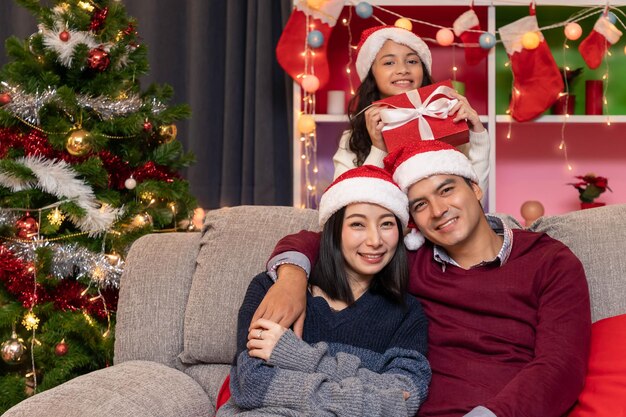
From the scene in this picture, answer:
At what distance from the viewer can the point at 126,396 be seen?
1.73 m

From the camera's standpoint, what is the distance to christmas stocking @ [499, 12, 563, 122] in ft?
10.7

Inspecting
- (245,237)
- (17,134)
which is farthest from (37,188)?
(245,237)

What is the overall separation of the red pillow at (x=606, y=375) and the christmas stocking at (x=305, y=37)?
5.95 feet

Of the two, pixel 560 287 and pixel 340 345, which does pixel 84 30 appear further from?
pixel 560 287

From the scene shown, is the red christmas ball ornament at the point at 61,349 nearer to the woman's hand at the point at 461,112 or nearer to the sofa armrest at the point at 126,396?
the sofa armrest at the point at 126,396

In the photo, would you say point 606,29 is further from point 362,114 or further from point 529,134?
point 362,114

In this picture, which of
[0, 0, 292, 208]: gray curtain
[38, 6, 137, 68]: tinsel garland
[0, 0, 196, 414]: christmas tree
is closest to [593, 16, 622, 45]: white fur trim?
[0, 0, 292, 208]: gray curtain

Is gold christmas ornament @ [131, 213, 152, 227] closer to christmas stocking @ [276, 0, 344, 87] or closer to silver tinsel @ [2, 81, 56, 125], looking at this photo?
silver tinsel @ [2, 81, 56, 125]

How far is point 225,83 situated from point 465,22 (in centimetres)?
109

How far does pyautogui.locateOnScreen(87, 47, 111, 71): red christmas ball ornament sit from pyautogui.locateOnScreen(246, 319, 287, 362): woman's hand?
1312 millimetres

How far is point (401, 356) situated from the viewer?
5.77 feet

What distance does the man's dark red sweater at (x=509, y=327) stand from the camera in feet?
5.35

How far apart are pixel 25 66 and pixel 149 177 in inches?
20.6

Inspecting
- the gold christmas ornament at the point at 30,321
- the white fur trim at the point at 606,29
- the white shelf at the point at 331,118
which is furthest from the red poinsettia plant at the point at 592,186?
the gold christmas ornament at the point at 30,321
